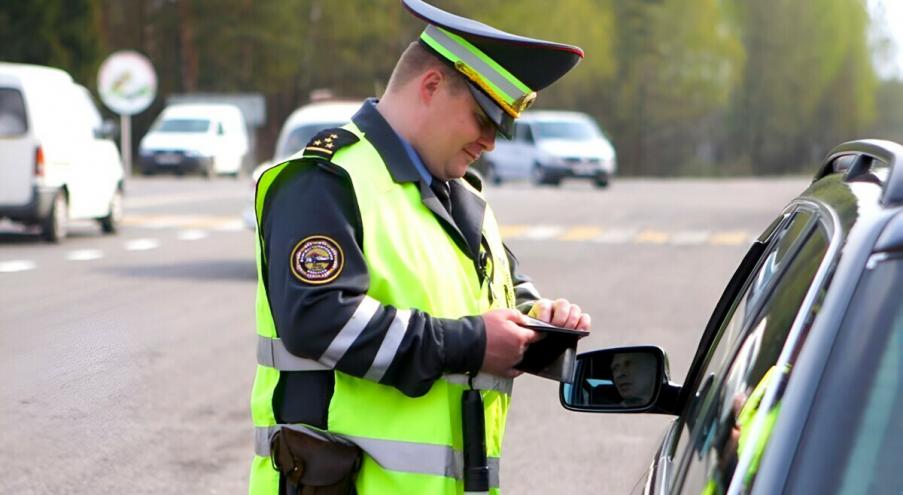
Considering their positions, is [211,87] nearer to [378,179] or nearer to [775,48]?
[775,48]

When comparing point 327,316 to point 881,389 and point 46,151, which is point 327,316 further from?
point 46,151

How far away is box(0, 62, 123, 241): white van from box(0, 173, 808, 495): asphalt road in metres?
0.43

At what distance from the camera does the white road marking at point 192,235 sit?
19.6m

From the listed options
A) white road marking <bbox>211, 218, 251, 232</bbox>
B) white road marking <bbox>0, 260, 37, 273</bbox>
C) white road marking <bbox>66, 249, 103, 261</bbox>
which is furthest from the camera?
white road marking <bbox>211, 218, 251, 232</bbox>

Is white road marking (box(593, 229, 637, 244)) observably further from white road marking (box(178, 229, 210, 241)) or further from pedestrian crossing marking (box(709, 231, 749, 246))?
white road marking (box(178, 229, 210, 241))

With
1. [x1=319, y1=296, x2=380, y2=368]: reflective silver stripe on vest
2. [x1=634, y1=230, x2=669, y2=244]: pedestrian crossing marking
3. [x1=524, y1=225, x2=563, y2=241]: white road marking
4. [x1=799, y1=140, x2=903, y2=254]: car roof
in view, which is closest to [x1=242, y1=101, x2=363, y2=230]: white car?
[x1=524, y1=225, x2=563, y2=241]: white road marking

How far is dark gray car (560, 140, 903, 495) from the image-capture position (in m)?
1.77

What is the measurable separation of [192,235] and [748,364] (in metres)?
18.3

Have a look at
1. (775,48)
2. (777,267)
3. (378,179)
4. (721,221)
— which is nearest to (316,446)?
(378,179)

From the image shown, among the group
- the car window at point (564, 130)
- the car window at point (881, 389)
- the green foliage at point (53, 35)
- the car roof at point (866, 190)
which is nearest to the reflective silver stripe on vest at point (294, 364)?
the car roof at point (866, 190)

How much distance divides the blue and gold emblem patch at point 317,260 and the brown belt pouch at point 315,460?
0.89 feet

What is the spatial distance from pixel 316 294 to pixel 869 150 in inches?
36.6

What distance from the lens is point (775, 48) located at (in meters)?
96.9

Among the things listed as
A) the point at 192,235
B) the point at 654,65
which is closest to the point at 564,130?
the point at 192,235
